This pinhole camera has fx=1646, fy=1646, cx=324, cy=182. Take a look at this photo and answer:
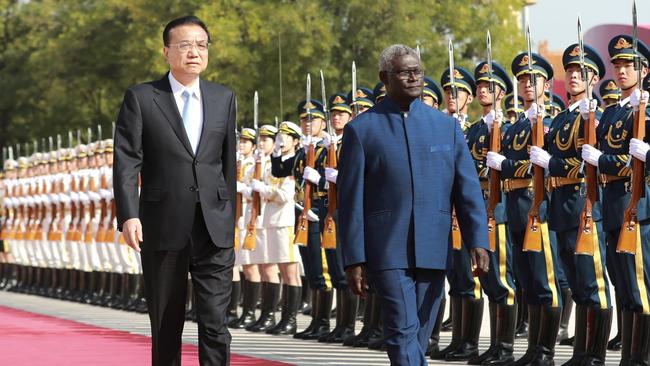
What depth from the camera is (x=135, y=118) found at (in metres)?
7.24

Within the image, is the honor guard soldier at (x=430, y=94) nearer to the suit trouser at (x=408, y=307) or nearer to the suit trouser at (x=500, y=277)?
the suit trouser at (x=500, y=277)

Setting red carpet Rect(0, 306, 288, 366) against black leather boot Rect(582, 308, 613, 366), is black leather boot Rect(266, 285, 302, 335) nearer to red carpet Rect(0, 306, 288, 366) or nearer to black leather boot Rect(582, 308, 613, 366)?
red carpet Rect(0, 306, 288, 366)

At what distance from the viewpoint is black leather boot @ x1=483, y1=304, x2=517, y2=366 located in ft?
33.3

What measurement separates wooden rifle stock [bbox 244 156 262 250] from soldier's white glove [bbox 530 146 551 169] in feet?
→ 15.0

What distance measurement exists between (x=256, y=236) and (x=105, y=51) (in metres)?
23.7

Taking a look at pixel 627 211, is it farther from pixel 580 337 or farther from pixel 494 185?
pixel 494 185

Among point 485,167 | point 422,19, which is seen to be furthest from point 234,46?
point 485,167

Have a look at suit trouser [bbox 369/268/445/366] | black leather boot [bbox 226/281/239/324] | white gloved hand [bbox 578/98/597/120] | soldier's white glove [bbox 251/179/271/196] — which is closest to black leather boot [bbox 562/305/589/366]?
white gloved hand [bbox 578/98/597/120]

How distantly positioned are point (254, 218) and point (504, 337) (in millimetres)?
4347

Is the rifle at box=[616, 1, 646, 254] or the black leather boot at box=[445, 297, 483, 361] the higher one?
the rifle at box=[616, 1, 646, 254]

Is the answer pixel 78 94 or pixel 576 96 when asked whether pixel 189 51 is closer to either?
pixel 576 96

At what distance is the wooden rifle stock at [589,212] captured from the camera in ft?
30.0

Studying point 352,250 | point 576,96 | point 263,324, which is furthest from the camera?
point 263,324

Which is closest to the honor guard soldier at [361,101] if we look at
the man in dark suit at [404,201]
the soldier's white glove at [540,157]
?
the soldier's white glove at [540,157]
